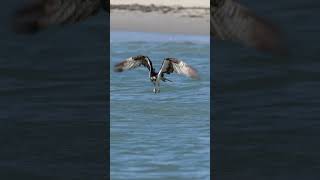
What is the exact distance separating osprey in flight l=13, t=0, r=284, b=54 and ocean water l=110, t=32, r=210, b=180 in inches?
90.1

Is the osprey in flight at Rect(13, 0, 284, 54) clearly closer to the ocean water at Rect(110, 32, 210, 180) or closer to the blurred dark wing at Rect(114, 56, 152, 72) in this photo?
the blurred dark wing at Rect(114, 56, 152, 72)
